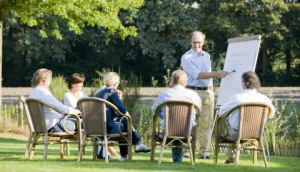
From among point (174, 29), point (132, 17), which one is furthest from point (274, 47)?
point (132, 17)

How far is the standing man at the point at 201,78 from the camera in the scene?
1032 centimetres

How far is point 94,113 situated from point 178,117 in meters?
1.13

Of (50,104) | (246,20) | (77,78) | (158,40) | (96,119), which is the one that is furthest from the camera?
(246,20)

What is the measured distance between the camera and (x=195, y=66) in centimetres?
1038

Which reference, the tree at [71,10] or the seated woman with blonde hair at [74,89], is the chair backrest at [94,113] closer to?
the seated woman with blonde hair at [74,89]

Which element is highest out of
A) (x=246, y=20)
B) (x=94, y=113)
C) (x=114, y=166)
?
(x=246, y=20)

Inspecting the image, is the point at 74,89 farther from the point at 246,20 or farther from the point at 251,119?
the point at 246,20

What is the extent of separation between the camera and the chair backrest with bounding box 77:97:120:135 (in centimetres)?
898

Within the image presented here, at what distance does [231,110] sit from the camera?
8641 mm

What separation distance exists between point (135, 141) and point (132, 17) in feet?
102

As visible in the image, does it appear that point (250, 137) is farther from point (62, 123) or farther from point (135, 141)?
point (62, 123)

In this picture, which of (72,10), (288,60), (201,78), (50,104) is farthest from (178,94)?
(288,60)

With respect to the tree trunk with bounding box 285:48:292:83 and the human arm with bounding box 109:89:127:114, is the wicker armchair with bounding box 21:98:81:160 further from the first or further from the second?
the tree trunk with bounding box 285:48:292:83

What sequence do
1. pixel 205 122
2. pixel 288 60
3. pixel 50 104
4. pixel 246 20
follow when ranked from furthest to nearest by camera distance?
pixel 288 60 → pixel 246 20 → pixel 205 122 → pixel 50 104
